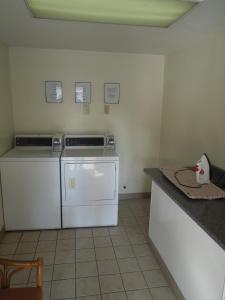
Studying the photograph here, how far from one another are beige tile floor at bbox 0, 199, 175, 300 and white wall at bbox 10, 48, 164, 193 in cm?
108

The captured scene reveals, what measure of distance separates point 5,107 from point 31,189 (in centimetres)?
104

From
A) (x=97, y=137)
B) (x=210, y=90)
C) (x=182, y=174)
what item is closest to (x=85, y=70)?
(x=97, y=137)

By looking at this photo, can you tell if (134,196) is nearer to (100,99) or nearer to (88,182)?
(88,182)

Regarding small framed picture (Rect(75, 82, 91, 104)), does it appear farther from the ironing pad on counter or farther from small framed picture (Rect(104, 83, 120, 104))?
the ironing pad on counter

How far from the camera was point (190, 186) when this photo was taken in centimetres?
186

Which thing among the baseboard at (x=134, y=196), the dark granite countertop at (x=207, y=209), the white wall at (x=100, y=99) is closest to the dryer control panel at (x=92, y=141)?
the white wall at (x=100, y=99)

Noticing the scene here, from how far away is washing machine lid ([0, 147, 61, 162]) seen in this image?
260 cm

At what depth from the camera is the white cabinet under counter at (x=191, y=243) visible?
4.42 feet

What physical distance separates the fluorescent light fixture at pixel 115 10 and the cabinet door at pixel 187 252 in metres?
1.48

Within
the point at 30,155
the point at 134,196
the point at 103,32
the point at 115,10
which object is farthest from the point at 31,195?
the point at 115,10

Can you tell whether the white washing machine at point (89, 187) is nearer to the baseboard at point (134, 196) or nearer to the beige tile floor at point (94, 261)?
the beige tile floor at point (94, 261)

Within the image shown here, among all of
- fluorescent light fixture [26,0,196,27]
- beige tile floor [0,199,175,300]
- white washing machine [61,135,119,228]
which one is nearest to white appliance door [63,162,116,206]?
white washing machine [61,135,119,228]

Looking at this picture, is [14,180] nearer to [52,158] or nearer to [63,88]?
[52,158]

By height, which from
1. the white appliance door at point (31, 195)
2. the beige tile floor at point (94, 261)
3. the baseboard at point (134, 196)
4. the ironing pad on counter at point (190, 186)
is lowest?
the beige tile floor at point (94, 261)
